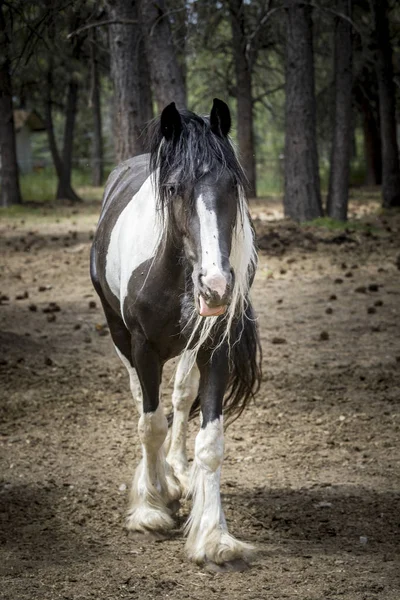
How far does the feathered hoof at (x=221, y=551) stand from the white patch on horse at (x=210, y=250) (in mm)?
1442

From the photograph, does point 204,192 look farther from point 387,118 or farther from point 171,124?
point 387,118

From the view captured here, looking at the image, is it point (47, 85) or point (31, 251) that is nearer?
point (31, 251)

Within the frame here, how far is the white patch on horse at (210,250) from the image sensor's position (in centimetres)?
374

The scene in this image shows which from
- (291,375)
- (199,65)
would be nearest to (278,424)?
(291,375)

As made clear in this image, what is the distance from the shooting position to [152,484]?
514 centimetres

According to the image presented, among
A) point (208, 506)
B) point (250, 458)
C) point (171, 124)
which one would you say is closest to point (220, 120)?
point (171, 124)

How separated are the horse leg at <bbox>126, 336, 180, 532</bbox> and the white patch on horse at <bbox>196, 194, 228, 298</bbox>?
1037 mm

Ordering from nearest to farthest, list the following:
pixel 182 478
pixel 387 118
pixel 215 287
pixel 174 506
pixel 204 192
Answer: pixel 215 287 → pixel 204 192 → pixel 174 506 → pixel 182 478 → pixel 387 118

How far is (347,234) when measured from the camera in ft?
53.4

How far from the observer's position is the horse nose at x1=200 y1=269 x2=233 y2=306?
3736mm

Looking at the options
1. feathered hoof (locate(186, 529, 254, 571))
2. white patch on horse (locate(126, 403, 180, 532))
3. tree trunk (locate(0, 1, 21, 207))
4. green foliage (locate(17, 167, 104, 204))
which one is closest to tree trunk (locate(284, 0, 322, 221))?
tree trunk (locate(0, 1, 21, 207))

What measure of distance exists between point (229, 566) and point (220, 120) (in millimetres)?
2296

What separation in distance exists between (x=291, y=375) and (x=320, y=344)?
1165mm

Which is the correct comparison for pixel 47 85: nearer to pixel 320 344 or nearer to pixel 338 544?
pixel 320 344
